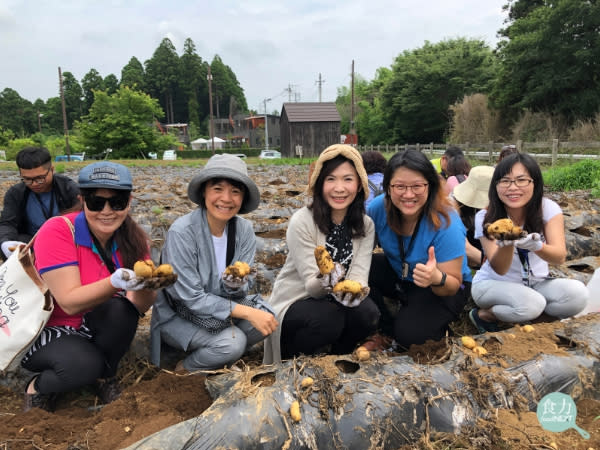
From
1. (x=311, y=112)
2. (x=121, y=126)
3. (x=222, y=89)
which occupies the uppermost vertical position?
(x=222, y=89)

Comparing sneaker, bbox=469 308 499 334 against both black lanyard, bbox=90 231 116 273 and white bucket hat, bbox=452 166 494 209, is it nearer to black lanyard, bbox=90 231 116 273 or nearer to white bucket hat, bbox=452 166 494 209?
white bucket hat, bbox=452 166 494 209

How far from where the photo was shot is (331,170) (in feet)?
6.95

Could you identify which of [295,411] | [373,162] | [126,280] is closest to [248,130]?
[373,162]

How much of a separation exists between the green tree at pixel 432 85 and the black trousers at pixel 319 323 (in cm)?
Answer: 3020

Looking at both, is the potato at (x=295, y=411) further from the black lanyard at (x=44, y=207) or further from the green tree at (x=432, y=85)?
the green tree at (x=432, y=85)

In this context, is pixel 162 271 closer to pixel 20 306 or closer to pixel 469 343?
pixel 20 306

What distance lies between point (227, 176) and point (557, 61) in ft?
68.7

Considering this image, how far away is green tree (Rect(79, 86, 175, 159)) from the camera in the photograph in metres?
28.4

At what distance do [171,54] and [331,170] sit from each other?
241 feet

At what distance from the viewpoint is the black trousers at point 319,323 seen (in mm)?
2150

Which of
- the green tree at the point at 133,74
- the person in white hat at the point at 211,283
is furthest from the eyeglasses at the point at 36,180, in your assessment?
the green tree at the point at 133,74

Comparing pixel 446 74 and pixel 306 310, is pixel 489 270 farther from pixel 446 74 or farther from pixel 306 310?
pixel 446 74

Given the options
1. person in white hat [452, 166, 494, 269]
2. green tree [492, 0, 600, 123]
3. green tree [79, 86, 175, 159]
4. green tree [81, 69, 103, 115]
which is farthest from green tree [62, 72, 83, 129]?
person in white hat [452, 166, 494, 269]

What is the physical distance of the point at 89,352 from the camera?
1908 mm
